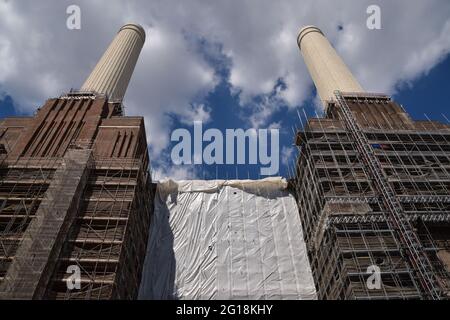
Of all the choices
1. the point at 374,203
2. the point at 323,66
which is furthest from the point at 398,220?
the point at 323,66

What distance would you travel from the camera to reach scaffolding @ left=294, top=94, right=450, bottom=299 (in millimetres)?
26094

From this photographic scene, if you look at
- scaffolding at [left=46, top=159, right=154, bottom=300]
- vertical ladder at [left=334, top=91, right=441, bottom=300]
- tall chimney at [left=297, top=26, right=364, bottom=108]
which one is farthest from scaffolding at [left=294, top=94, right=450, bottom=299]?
scaffolding at [left=46, top=159, right=154, bottom=300]

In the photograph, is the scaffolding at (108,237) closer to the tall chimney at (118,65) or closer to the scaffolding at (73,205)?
the scaffolding at (73,205)

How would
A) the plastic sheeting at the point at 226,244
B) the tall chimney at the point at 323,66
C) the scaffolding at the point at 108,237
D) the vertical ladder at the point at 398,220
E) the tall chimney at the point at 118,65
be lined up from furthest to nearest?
the tall chimney at the point at 323,66 → the tall chimney at the point at 118,65 → the plastic sheeting at the point at 226,244 → the vertical ladder at the point at 398,220 → the scaffolding at the point at 108,237

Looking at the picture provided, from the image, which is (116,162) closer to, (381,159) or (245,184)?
(245,184)

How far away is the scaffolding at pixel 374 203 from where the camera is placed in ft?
85.6

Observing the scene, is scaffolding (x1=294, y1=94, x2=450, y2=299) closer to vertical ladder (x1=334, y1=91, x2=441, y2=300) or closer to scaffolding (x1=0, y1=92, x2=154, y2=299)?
vertical ladder (x1=334, y1=91, x2=441, y2=300)

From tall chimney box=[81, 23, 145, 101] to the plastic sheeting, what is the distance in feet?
47.6

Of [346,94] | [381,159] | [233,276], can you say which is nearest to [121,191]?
[233,276]

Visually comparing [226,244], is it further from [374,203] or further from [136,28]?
[136,28]

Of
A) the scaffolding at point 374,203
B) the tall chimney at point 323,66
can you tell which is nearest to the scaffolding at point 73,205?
the scaffolding at point 374,203

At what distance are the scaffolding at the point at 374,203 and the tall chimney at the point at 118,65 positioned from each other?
81.0 ft

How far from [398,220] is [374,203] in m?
2.64
